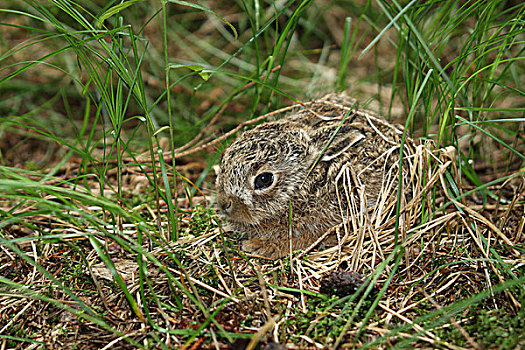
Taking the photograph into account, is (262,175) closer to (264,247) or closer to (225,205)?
(225,205)

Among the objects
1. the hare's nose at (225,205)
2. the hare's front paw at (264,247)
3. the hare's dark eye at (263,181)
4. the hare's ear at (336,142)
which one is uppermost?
the hare's ear at (336,142)

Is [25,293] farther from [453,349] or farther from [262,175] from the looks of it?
[453,349]

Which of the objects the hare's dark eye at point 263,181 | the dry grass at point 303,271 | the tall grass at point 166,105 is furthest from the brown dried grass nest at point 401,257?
the hare's dark eye at point 263,181

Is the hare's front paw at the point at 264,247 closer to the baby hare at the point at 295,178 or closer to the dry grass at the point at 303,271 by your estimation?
the baby hare at the point at 295,178

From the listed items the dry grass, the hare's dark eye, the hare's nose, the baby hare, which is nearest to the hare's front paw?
the baby hare

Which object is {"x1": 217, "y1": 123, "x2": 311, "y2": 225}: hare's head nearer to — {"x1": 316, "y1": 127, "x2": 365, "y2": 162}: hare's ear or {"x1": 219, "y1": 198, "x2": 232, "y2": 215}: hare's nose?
{"x1": 219, "y1": 198, "x2": 232, "y2": 215}: hare's nose
